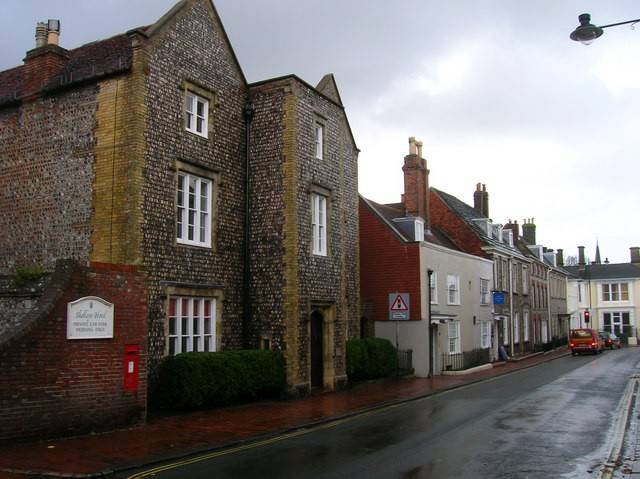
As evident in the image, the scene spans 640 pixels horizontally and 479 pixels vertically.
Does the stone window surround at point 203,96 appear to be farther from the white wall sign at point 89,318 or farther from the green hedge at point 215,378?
the white wall sign at point 89,318

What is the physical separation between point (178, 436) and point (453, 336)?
21741mm

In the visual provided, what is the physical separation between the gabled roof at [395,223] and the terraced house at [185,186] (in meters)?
7.65

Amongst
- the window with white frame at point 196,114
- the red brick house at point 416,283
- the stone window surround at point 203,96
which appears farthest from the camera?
the red brick house at point 416,283

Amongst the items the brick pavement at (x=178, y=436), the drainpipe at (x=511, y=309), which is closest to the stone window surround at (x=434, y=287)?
the brick pavement at (x=178, y=436)

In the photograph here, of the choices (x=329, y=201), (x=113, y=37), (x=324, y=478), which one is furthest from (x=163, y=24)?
(x=324, y=478)

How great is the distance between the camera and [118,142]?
1705 centimetres

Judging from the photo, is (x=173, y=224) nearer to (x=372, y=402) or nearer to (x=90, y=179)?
(x=90, y=179)

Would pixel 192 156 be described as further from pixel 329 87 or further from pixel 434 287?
pixel 434 287

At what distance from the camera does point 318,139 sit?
22.6m

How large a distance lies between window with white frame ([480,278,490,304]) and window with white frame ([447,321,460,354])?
511 centimetres

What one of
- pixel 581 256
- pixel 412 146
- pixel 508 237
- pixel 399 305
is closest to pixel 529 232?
pixel 508 237

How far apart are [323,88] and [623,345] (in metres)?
57.2

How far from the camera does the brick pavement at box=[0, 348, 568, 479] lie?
33.6 ft

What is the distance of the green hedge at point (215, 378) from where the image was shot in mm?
16328
